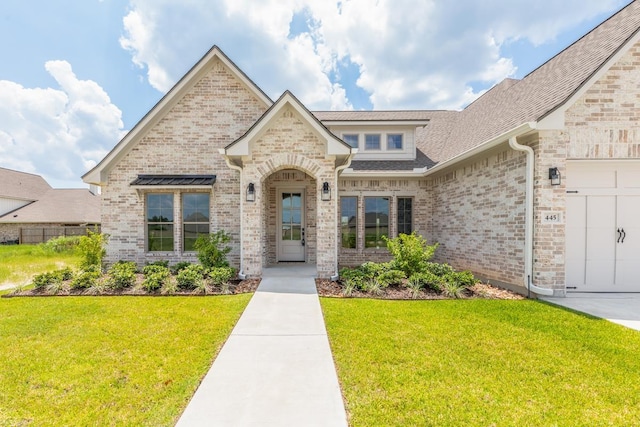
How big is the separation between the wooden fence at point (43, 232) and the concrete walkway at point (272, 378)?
83.7ft

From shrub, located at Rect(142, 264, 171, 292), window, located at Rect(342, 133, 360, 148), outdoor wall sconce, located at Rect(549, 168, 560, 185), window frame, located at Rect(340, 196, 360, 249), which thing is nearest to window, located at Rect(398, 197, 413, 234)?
window frame, located at Rect(340, 196, 360, 249)

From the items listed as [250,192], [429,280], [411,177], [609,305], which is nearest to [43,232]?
[250,192]

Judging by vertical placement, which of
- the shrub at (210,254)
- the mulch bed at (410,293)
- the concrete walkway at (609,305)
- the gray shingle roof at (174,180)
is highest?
the gray shingle roof at (174,180)

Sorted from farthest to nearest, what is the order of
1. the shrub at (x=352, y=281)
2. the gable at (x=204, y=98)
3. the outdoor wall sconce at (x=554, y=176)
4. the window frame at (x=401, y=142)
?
1. the window frame at (x=401, y=142)
2. the gable at (x=204, y=98)
3. the shrub at (x=352, y=281)
4. the outdoor wall sconce at (x=554, y=176)

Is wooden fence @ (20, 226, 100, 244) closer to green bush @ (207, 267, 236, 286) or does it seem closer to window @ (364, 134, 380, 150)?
green bush @ (207, 267, 236, 286)

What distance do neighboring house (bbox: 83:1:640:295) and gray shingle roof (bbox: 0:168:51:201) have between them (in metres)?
27.8

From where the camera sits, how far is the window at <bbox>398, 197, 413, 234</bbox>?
430 inches

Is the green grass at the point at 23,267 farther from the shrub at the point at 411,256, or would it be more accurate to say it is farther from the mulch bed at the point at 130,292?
the shrub at the point at 411,256

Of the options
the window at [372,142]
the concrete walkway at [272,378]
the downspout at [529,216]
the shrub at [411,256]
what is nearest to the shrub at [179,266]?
the concrete walkway at [272,378]

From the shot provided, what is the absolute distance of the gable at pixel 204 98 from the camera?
30.0 feet

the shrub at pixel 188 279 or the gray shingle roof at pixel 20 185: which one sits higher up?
the gray shingle roof at pixel 20 185

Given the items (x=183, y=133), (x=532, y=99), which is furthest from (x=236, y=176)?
(x=532, y=99)

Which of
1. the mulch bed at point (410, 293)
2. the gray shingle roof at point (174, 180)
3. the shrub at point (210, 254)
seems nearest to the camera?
the mulch bed at point (410, 293)

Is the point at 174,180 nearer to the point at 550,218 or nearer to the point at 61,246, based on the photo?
the point at 550,218
